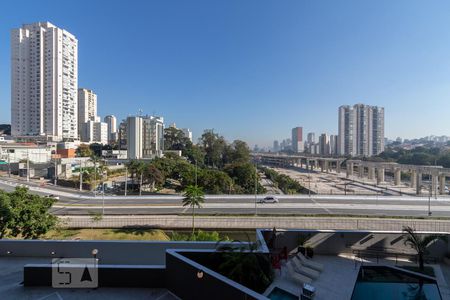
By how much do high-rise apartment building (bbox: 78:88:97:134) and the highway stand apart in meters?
111

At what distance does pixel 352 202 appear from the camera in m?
33.2

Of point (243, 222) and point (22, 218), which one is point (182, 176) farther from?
point (22, 218)

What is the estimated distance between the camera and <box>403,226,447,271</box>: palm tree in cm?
1091

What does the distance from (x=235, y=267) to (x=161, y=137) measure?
319 feet

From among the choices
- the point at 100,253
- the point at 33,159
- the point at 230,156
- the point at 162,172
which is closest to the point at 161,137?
the point at 230,156

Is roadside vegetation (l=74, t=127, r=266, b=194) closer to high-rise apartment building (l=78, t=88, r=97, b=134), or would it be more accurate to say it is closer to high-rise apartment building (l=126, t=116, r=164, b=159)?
high-rise apartment building (l=126, t=116, r=164, b=159)

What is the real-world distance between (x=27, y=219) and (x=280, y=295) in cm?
1821

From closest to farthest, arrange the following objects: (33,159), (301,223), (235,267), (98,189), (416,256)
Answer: (235,267), (416,256), (301,223), (98,189), (33,159)

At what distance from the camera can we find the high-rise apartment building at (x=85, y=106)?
437 feet

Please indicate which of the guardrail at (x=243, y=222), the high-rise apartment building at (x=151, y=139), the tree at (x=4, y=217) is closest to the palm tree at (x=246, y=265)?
the guardrail at (x=243, y=222)

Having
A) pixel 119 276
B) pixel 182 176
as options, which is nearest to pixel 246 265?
pixel 119 276

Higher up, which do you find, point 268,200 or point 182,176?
point 182,176

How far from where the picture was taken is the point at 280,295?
8211 mm

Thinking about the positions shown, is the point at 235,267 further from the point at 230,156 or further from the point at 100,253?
the point at 230,156
